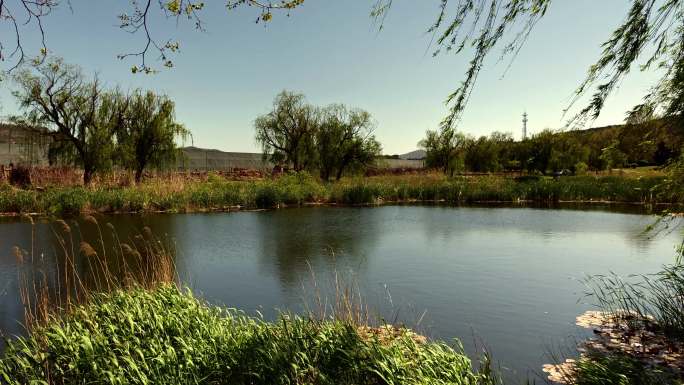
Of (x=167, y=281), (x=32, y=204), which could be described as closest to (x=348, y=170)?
(x=32, y=204)

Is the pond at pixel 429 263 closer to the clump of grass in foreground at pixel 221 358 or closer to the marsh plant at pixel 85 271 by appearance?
the marsh plant at pixel 85 271

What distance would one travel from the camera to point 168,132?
2677 cm

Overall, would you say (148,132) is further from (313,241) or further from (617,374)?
(617,374)

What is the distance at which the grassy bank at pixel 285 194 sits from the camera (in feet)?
63.1

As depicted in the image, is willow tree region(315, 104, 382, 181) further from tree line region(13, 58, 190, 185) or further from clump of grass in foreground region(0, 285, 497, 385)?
clump of grass in foreground region(0, 285, 497, 385)

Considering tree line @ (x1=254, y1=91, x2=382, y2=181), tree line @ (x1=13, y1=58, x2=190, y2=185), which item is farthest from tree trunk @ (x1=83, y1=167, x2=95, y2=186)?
tree line @ (x1=254, y1=91, x2=382, y2=181)

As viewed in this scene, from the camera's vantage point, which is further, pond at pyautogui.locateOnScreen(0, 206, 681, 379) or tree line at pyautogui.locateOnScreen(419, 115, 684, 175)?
pond at pyautogui.locateOnScreen(0, 206, 681, 379)

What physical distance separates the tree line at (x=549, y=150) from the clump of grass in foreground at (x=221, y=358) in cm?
220

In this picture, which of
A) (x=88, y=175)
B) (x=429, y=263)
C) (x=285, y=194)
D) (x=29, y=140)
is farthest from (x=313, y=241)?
(x=29, y=140)

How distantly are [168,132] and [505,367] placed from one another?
1007 inches

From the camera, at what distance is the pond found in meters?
6.69

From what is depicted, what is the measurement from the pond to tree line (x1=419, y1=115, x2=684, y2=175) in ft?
3.98

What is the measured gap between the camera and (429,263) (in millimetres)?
10695

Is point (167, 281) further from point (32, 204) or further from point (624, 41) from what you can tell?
point (32, 204)
